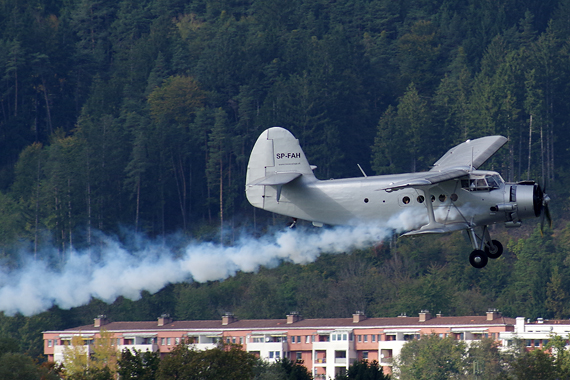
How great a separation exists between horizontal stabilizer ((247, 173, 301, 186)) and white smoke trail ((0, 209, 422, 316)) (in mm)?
2525

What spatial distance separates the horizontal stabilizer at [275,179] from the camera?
40781mm

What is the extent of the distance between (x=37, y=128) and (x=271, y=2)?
3405 cm

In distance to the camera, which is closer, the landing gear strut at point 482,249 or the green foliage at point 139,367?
the landing gear strut at point 482,249

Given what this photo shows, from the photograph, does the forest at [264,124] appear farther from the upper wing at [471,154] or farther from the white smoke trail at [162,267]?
the upper wing at [471,154]

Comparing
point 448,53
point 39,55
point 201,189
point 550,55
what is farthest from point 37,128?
point 550,55

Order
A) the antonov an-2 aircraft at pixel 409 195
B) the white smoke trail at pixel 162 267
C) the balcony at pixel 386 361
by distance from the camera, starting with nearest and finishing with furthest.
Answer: the antonov an-2 aircraft at pixel 409 195
the white smoke trail at pixel 162 267
the balcony at pixel 386 361

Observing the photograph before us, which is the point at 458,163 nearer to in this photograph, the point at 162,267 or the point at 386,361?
the point at 162,267

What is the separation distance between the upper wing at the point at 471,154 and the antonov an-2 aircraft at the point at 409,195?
43 millimetres

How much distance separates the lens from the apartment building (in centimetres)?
10175

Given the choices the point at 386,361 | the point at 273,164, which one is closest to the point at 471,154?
the point at 273,164

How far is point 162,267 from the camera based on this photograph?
49.6 meters

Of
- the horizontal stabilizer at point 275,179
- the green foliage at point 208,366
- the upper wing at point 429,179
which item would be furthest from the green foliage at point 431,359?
the upper wing at point 429,179

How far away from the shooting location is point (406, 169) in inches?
4995

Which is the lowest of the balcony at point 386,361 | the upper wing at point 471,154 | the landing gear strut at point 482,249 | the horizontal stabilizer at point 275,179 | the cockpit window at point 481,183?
the balcony at point 386,361
